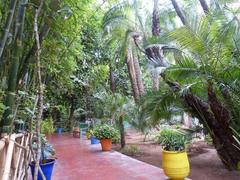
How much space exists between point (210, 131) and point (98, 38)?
6959mm

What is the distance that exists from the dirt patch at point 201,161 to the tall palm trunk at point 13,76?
3.21 metres

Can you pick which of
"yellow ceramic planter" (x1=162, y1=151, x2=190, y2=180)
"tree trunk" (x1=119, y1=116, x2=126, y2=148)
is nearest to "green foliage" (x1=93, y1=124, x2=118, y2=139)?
"tree trunk" (x1=119, y1=116, x2=126, y2=148)

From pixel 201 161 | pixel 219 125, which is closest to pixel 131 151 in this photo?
pixel 201 161

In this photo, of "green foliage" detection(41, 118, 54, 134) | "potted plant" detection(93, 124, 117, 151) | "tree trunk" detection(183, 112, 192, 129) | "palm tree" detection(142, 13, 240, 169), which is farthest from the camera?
"potted plant" detection(93, 124, 117, 151)

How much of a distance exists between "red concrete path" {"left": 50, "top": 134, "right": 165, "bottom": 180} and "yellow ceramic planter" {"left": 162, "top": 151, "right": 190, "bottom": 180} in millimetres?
407

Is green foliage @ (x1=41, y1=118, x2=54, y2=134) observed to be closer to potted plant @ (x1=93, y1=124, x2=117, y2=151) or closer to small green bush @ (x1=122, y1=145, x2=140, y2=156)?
potted plant @ (x1=93, y1=124, x2=117, y2=151)

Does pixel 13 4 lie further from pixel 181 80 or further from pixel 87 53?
pixel 87 53

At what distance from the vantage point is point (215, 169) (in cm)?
576

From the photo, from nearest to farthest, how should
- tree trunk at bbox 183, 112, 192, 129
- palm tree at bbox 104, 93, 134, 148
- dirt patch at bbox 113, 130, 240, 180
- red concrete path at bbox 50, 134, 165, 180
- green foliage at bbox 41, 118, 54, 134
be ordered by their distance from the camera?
1. dirt patch at bbox 113, 130, 240, 180
2. red concrete path at bbox 50, 134, 165, 180
3. green foliage at bbox 41, 118, 54, 134
4. tree trunk at bbox 183, 112, 192, 129
5. palm tree at bbox 104, 93, 134, 148

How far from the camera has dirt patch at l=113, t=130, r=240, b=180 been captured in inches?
210

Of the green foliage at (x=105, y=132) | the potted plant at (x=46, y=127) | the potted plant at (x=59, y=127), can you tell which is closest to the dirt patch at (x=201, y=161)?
the green foliage at (x=105, y=132)

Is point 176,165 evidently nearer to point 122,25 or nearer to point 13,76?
point 13,76

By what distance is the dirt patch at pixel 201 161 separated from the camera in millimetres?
5340

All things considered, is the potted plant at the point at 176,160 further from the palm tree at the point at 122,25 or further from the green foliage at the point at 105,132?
the green foliage at the point at 105,132
